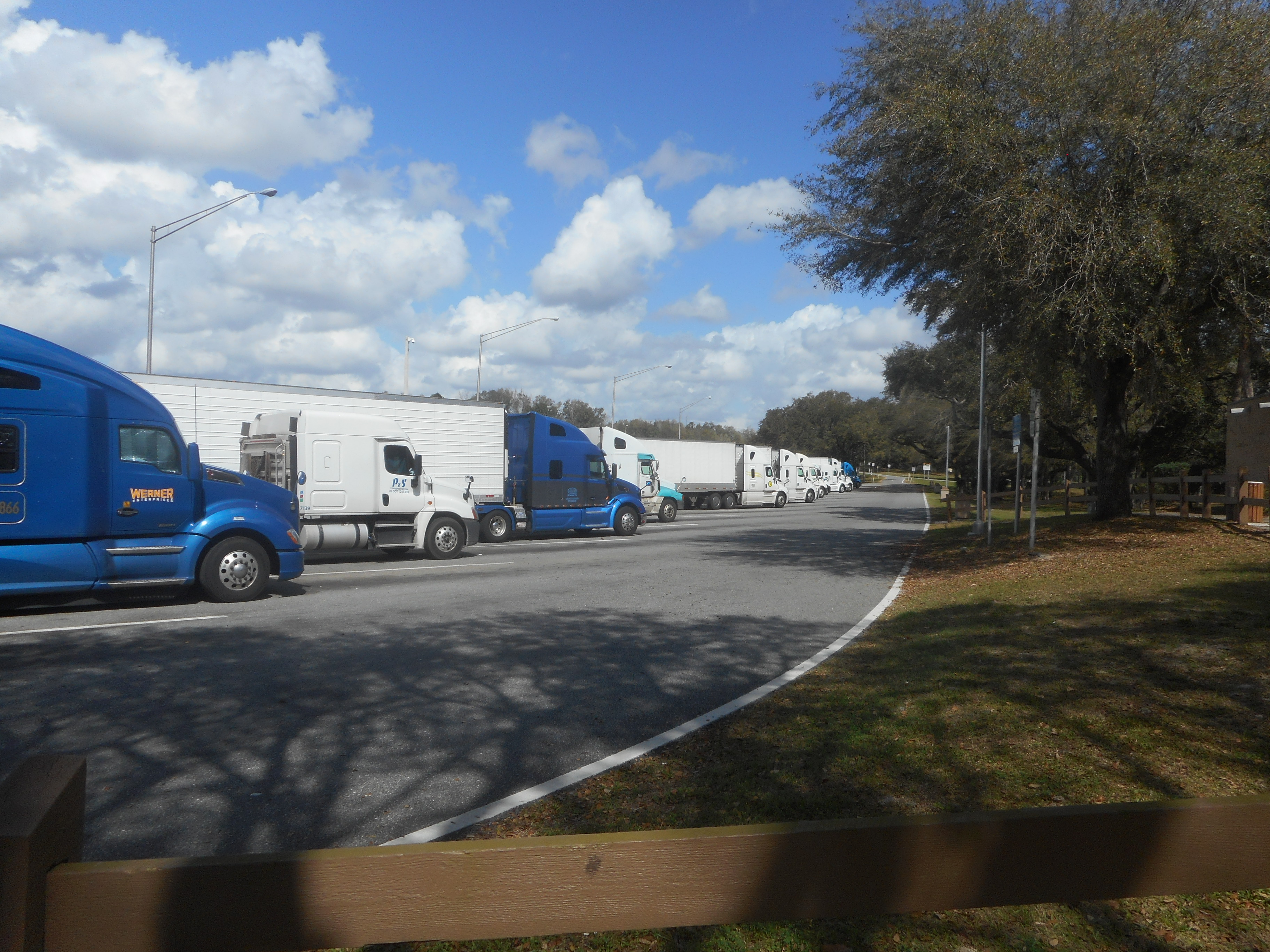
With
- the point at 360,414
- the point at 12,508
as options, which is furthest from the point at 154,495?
the point at 360,414

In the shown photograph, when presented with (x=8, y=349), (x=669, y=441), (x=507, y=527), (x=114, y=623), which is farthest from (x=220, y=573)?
(x=669, y=441)

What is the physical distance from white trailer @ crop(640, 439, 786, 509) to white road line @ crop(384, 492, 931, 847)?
32055 millimetres

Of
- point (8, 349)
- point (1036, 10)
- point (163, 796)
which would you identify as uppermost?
point (1036, 10)

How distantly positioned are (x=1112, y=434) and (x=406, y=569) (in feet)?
45.0

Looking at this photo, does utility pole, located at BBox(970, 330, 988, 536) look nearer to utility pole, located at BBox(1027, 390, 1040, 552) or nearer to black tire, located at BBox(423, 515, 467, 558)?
utility pole, located at BBox(1027, 390, 1040, 552)

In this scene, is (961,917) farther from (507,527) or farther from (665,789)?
(507,527)

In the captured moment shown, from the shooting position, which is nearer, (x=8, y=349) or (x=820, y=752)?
(x=820, y=752)

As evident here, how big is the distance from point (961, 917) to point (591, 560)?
49.2 feet

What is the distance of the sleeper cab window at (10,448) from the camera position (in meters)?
10.5

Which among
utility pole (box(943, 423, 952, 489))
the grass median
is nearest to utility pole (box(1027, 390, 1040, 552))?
the grass median

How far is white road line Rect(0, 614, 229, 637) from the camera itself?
959cm

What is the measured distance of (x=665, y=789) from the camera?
4992mm

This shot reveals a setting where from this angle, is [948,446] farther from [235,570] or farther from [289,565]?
[235,570]

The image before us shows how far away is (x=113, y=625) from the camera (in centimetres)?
1012
